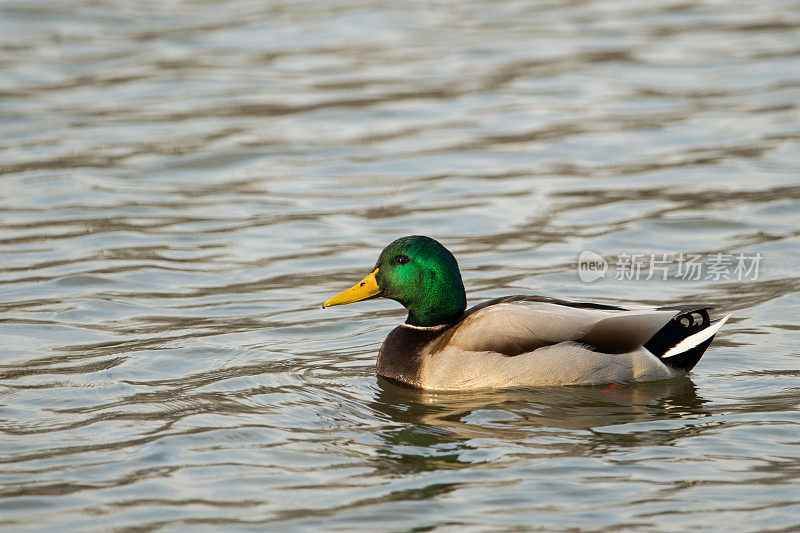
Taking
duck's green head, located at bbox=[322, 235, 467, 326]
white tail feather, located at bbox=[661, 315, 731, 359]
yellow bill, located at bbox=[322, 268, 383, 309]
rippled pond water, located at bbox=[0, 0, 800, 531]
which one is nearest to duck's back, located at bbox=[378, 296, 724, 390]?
white tail feather, located at bbox=[661, 315, 731, 359]

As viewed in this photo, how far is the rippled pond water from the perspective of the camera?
5715 mm

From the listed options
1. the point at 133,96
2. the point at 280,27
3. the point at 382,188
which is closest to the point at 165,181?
the point at 382,188

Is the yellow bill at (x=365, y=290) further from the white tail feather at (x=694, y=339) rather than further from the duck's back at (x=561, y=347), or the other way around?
the white tail feather at (x=694, y=339)

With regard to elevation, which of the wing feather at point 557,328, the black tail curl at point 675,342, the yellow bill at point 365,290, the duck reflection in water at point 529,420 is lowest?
the duck reflection in water at point 529,420

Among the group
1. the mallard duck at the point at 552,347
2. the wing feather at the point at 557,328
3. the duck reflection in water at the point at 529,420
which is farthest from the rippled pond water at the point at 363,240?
the wing feather at the point at 557,328

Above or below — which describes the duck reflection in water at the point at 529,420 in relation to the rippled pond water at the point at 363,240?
below

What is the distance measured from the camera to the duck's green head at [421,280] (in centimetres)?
737

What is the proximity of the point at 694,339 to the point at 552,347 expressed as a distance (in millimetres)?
769

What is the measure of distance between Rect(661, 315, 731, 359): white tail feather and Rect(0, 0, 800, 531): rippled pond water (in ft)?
0.64

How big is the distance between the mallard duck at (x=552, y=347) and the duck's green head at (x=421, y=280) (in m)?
0.07

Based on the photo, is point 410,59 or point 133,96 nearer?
point 133,96

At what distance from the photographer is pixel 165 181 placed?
11.9 metres

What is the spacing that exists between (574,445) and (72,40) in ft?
40.9

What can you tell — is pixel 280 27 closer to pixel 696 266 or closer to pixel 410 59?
pixel 410 59
